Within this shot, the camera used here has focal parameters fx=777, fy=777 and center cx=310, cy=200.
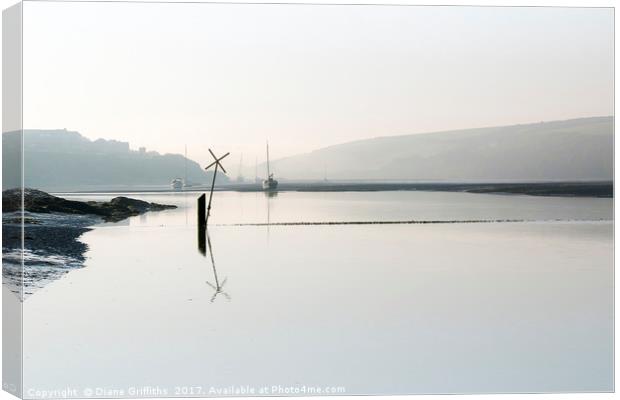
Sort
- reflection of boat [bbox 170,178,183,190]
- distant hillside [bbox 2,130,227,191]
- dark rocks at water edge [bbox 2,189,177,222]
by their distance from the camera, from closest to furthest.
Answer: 1. dark rocks at water edge [bbox 2,189,177,222]
2. distant hillside [bbox 2,130,227,191]
3. reflection of boat [bbox 170,178,183,190]

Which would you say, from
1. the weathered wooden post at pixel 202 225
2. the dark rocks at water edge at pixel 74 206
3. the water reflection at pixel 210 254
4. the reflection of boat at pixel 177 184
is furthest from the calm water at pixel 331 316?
the reflection of boat at pixel 177 184

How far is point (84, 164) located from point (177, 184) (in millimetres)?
2187

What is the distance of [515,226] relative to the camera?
1769cm

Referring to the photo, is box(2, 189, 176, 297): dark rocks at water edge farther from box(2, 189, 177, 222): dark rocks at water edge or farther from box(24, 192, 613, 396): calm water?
box(24, 192, 613, 396): calm water

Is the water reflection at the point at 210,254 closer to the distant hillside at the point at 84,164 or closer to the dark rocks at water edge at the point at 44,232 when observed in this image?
the dark rocks at water edge at the point at 44,232

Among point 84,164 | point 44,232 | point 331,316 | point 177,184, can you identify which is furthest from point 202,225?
point 331,316

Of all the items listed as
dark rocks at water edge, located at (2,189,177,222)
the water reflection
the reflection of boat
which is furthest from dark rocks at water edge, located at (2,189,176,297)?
the water reflection

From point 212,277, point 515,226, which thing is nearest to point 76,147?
point 212,277

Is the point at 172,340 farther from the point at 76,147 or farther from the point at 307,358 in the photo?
the point at 76,147

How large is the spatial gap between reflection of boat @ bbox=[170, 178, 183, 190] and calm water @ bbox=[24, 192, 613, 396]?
27.1 inches

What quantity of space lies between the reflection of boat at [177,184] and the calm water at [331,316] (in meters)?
0.69

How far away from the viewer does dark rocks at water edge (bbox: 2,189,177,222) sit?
8516 millimetres

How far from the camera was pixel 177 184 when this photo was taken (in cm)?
1282

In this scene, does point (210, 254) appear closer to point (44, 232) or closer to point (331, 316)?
point (44, 232)
